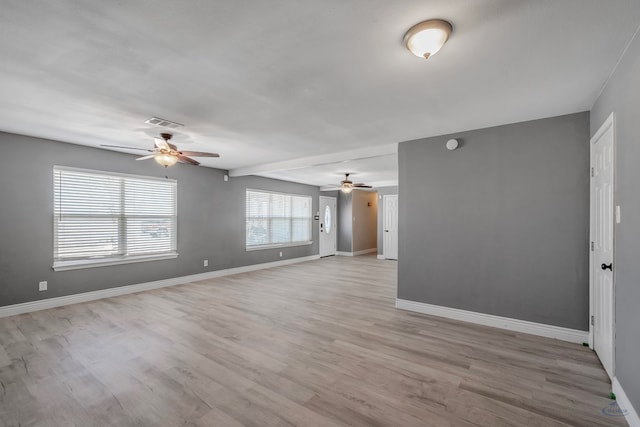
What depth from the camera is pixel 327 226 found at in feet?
32.9

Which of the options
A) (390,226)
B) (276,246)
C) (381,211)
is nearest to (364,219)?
(381,211)

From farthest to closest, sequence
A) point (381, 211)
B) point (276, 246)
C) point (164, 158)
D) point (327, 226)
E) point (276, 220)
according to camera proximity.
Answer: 1. point (327, 226)
2. point (381, 211)
3. point (276, 220)
4. point (276, 246)
5. point (164, 158)

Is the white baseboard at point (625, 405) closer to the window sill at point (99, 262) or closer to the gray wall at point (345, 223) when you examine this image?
the window sill at point (99, 262)

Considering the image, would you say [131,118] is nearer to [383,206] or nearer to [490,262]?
[490,262]

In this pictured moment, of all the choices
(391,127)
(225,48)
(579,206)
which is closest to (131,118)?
(225,48)

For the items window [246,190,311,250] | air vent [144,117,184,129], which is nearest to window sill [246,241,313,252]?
window [246,190,311,250]

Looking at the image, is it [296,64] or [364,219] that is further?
[364,219]

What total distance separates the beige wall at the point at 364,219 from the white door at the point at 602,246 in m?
7.48

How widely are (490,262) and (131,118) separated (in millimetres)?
4630

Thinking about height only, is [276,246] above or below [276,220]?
below

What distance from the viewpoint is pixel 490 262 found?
360 centimetres

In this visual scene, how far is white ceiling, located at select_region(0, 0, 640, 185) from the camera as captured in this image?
5.29 ft

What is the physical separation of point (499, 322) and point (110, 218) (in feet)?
20.0

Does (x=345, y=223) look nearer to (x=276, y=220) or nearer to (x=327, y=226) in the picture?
(x=327, y=226)
